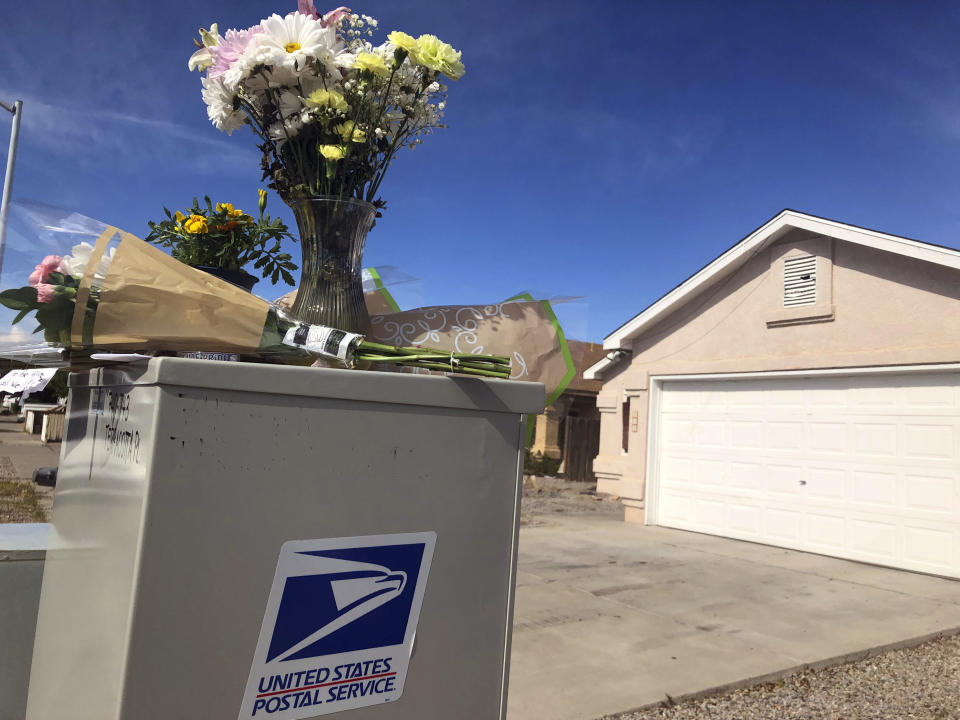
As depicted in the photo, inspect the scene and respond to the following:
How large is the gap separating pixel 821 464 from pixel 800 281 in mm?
2350

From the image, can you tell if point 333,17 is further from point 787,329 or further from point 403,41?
point 787,329

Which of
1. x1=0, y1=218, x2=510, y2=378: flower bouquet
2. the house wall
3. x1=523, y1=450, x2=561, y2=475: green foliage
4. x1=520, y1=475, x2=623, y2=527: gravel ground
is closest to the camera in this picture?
x1=0, y1=218, x2=510, y2=378: flower bouquet

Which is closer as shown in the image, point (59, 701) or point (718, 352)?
point (59, 701)

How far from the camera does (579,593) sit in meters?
6.43

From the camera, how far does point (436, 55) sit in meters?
1.72

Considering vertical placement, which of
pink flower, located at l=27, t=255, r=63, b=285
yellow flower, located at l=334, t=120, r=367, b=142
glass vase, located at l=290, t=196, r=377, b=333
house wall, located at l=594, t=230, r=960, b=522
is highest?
house wall, located at l=594, t=230, r=960, b=522

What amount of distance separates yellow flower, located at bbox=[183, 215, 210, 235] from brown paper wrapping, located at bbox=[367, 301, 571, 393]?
1.49ft

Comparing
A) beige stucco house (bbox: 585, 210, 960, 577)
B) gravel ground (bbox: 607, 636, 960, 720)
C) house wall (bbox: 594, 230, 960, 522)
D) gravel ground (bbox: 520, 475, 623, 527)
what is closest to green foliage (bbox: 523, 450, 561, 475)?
gravel ground (bbox: 520, 475, 623, 527)

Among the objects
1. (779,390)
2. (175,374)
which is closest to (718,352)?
(779,390)

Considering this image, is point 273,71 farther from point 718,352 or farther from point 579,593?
point 718,352

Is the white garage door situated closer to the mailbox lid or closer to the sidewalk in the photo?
the mailbox lid

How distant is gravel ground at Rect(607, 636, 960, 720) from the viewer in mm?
4023

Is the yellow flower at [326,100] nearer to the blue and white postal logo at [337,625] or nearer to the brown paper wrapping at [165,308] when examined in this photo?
the brown paper wrapping at [165,308]

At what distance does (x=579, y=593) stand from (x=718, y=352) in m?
5.12
